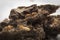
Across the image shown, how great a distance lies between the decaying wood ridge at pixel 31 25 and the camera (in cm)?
72

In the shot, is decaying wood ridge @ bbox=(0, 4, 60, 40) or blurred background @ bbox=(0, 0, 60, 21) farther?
blurred background @ bbox=(0, 0, 60, 21)

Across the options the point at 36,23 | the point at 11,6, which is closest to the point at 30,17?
the point at 36,23

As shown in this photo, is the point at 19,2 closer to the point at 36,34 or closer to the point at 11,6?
the point at 11,6

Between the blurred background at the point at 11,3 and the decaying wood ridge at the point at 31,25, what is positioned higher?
the blurred background at the point at 11,3

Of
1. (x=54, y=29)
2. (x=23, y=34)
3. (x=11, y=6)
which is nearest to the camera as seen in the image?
(x=23, y=34)

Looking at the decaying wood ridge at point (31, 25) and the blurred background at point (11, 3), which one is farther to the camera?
the blurred background at point (11, 3)

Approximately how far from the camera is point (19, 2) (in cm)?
127

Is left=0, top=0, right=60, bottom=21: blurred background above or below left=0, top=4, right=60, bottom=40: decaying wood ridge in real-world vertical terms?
above

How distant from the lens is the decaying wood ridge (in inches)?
28.3

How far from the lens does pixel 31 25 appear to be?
30.7 inches

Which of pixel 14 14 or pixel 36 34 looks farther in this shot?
pixel 14 14

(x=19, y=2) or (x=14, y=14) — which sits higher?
(x=19, y=2)

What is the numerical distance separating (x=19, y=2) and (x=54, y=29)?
51 centimetres

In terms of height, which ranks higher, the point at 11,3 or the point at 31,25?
the point at 11,3
